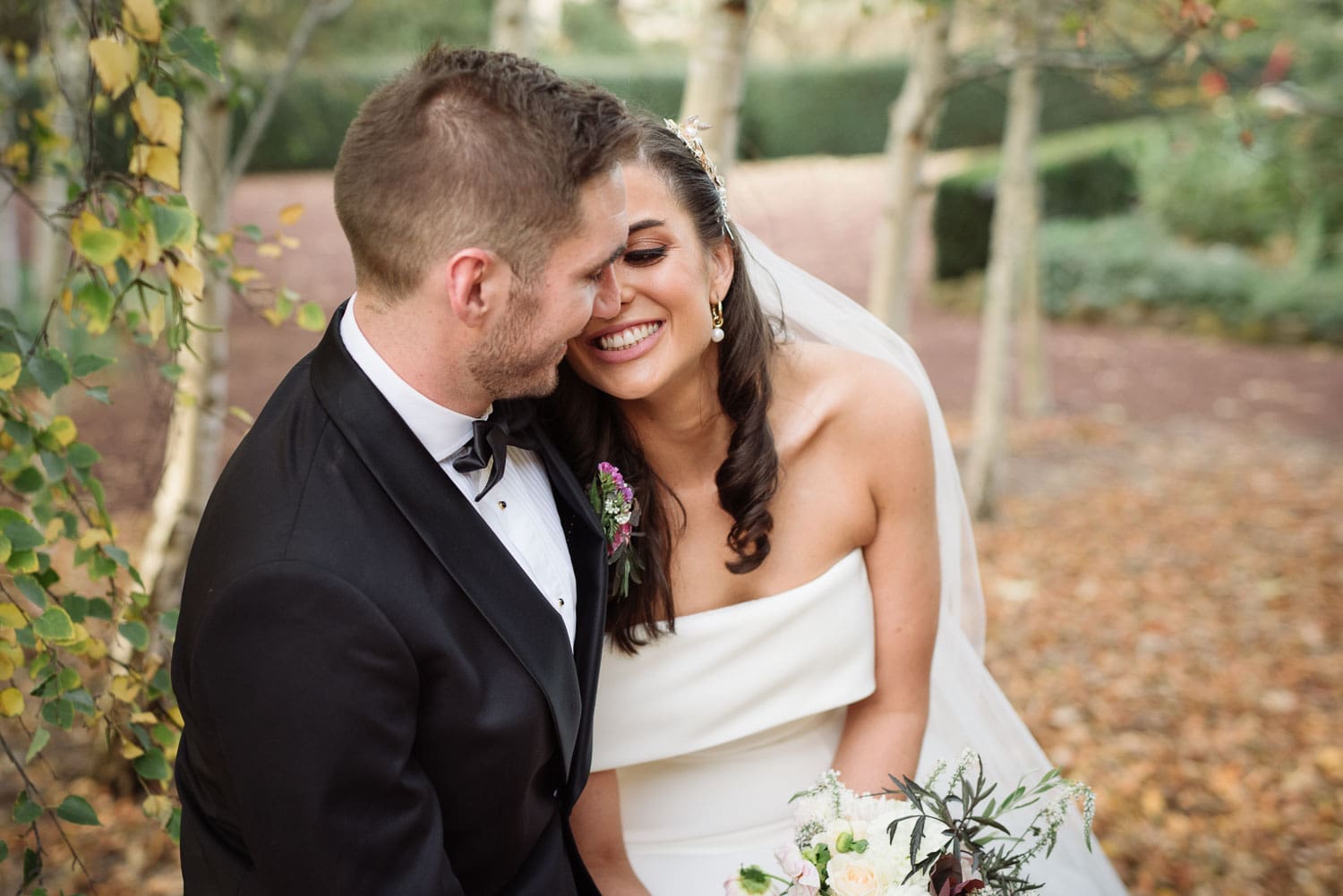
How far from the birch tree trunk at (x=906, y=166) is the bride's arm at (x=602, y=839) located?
319cm

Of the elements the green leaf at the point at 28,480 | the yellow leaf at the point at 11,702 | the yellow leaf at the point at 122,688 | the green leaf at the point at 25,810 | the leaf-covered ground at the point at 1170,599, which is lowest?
the leaf-covered ground at the point at 1170,599

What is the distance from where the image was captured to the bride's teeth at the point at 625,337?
2.13 m

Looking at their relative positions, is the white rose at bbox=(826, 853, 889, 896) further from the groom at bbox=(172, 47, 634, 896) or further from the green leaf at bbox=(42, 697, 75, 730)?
the green leaf at bbox=(42, 697, 75, 730)

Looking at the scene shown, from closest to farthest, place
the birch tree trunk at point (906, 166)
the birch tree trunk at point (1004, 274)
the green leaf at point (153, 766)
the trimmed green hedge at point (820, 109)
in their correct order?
the green leaf at point (153, 766), the birch tree trunk at point (906, 166), the birch tree trunk at point (1004, 274), the trimmed green hedge at point (820, 109)

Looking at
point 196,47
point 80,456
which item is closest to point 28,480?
point 80,456

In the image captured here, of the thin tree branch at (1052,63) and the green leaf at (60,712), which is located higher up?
the thin tree branch at (1052,63)

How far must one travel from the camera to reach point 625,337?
83.9 inches

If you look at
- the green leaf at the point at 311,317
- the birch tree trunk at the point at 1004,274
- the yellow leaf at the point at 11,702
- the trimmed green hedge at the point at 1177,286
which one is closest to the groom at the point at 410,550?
the yellow leaf at the point at 11,702

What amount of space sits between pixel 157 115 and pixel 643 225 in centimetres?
86

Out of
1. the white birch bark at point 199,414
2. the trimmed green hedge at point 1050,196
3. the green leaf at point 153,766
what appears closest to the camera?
the green leaf at point 153,766

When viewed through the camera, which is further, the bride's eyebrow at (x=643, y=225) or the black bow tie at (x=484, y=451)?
the bride's eyebrow at (x=643, y=225)

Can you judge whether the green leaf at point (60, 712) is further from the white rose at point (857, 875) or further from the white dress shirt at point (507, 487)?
the white rose at point (857, 875)

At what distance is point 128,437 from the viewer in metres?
8.53

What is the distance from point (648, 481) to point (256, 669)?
46.7 inches
